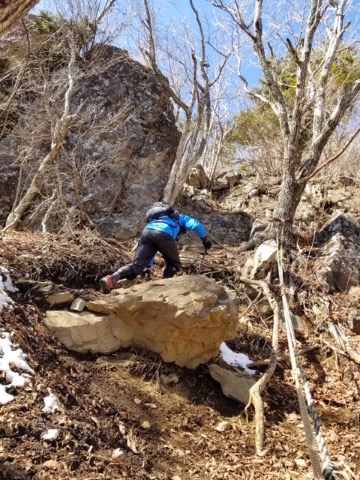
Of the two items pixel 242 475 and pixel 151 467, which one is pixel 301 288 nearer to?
pixel 242 475

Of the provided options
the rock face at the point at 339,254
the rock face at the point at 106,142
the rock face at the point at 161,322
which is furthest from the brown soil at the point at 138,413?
the rock face at the point at 106,142

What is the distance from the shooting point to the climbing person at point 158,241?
5.41 m

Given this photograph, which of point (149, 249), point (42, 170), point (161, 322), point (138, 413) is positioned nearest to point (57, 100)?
point (42, 170)

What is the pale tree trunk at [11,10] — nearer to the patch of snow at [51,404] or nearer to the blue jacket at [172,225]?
the patch of snow at [51,404]

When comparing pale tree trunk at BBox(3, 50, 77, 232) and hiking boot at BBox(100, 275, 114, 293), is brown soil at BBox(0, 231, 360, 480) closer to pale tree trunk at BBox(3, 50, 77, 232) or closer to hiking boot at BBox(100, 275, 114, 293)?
hiking boot at BBox(100, 275, 114, 293)

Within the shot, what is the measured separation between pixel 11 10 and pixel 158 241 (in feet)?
12.7

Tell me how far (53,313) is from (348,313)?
182 inches

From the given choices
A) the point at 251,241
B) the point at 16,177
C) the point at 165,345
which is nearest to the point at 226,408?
the point at 165,345

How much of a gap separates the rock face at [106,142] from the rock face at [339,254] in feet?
17.3

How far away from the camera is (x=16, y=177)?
12.0 metres

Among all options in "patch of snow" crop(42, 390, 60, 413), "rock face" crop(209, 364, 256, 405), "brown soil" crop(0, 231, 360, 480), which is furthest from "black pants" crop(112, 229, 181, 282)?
"patch of snow" crop(42, 390, 60, 413)

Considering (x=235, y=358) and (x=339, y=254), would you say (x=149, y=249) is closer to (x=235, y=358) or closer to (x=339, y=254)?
(x=235, y=358)

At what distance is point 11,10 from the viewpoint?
6.02 feet

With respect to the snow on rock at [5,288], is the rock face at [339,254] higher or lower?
higher
